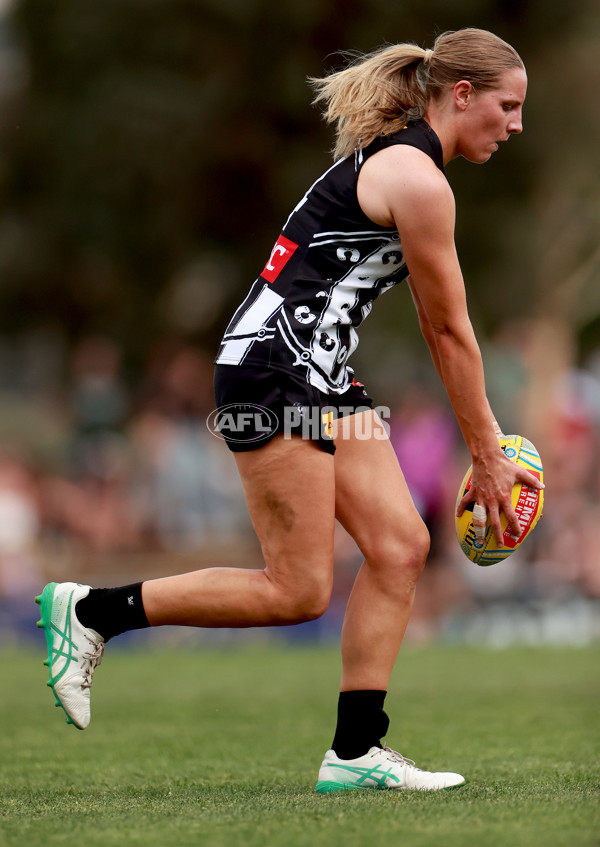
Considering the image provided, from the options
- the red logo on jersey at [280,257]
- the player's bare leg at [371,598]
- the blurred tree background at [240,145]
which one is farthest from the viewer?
the blurred tree background at [240,145]

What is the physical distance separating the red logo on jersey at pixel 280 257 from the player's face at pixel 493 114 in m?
0.64

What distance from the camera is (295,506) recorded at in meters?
3.75

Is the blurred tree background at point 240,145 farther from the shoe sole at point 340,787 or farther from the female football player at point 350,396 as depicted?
the shoe sole at point 340,787

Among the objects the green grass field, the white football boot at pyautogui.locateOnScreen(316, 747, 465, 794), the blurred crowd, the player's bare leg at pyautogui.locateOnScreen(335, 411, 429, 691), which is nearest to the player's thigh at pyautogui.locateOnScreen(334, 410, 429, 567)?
the player's bare leg at pyautogui.locateOnScreen(335, 411, 429, 691)

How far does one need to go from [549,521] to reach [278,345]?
832 cm

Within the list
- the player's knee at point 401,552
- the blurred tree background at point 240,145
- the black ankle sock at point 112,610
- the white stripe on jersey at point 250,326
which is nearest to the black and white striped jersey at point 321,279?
A: the white stripe on jersey at point 250,326

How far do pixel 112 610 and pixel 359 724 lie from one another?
0.92m

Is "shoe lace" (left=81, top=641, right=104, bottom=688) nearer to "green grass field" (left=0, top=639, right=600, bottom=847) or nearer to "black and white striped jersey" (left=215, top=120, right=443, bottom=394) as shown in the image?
"green grass field" (left=0, top=639, right=600, bottom=847)

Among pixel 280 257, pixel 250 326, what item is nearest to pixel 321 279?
pixel 280 257

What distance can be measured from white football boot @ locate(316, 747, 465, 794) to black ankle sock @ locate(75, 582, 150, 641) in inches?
31.9

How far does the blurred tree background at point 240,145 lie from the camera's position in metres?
15.9

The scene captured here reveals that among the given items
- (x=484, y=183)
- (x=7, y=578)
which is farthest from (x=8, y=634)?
(x=484, y=183)

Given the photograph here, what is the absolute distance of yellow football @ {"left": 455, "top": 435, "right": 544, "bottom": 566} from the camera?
3.93 m

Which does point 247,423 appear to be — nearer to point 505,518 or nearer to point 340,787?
point 505,518
